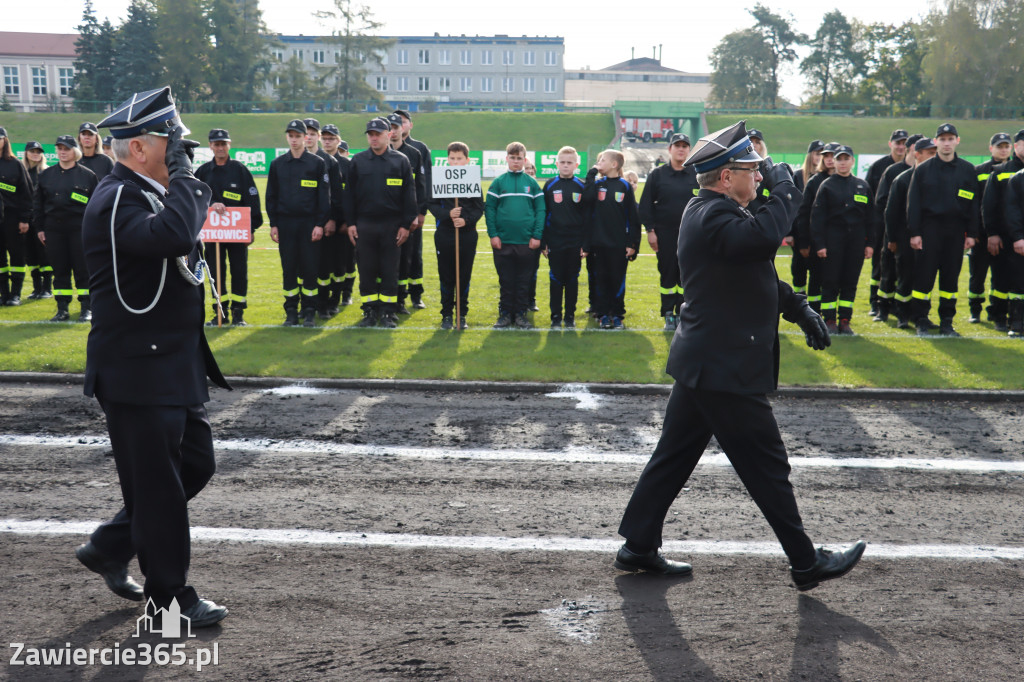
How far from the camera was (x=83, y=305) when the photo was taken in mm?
12922

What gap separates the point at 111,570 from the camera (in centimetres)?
431

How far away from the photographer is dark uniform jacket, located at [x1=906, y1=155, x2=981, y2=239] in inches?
458

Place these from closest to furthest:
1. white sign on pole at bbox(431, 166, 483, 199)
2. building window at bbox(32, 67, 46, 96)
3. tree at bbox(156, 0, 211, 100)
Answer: white sign on pole at bbox(431, 166, 483, 199)
tree at bbox(156, 0, 211, 100)
building window at bbox(32, 67, 46, 96)

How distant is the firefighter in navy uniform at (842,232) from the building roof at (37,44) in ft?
331

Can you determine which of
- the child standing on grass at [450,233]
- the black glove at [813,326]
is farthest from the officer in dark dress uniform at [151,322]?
the child standing on grass at [450,233]

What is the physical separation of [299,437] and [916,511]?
15.1ft

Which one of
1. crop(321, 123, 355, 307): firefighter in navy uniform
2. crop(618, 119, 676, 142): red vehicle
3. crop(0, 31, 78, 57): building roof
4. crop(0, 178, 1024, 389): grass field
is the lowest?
crop(0, 178, 1024, 389): grass field

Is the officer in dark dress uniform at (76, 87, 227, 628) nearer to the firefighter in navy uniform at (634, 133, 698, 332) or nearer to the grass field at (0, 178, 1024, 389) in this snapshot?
the grass field at (0, 178, 1024, 389)

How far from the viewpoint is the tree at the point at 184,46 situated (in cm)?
8156

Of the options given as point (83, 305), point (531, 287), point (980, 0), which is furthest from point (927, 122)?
point (83, 305)

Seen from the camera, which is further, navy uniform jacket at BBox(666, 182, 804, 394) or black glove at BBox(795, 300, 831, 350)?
black glove at BBox(795, 300, 831, 350)

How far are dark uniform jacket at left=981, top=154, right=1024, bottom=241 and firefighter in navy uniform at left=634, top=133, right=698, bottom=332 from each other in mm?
4022

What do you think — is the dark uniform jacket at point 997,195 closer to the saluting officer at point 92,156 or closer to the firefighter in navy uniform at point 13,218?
the saluting officer at point 92,156

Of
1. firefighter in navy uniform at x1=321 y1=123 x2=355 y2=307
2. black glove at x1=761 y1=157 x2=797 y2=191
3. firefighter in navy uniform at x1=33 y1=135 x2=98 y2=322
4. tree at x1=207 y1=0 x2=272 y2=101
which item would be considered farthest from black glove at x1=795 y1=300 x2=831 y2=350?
tree at x1=207 y1=0 x2=272 y2=101
